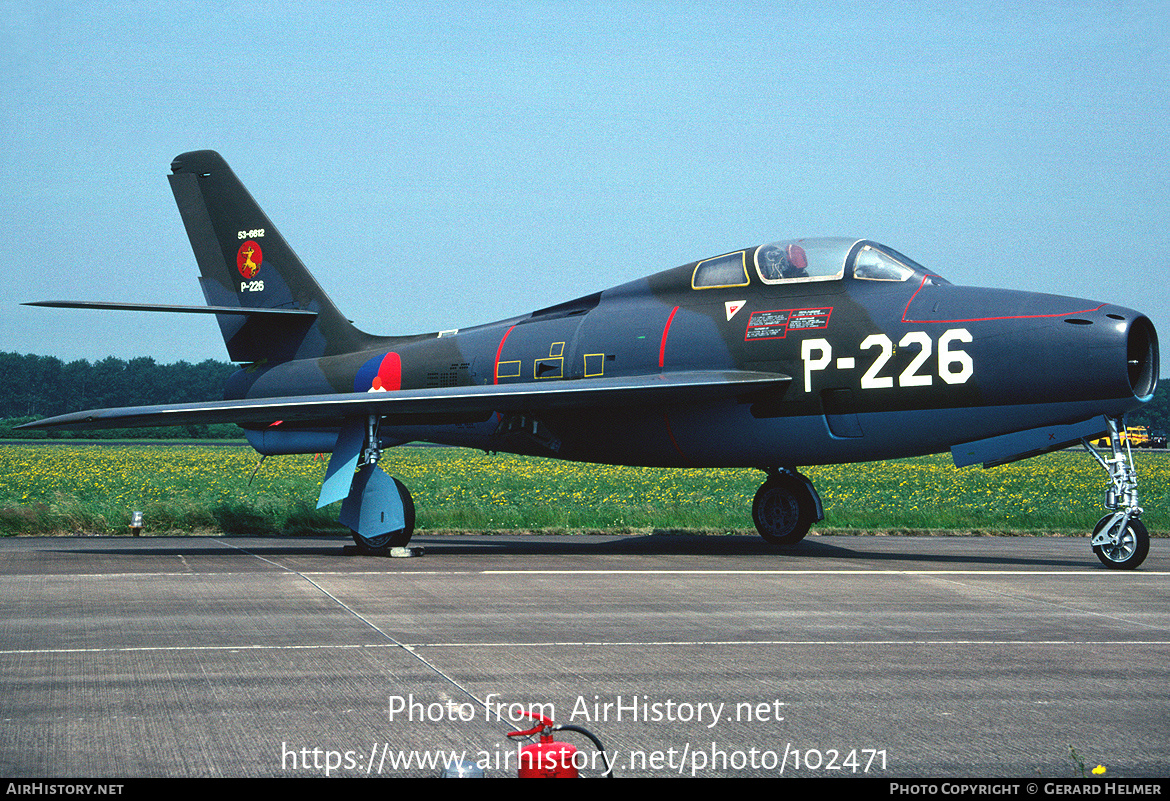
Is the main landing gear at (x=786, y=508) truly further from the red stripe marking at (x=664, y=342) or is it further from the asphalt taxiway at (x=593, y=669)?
the asphalt taxiway at (x=593, y=669)

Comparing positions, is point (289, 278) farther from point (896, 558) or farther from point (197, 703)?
point (197, 703)

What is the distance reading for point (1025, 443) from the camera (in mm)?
12758

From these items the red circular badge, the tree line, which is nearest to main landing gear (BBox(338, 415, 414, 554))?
the red circular badge

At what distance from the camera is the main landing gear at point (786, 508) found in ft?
51.8

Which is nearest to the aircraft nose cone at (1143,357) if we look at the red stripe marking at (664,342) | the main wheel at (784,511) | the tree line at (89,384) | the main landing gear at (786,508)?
the main landing gear at (786,508)

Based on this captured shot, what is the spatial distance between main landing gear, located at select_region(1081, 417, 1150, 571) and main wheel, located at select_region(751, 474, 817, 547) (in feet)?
13.7

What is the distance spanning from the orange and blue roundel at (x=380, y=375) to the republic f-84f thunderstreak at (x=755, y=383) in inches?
1.2

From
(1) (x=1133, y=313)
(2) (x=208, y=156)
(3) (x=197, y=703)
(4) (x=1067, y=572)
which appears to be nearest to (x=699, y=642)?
(3) (x=197, y=703)

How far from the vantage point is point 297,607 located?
30.2 feet

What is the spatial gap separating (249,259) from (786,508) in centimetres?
1029

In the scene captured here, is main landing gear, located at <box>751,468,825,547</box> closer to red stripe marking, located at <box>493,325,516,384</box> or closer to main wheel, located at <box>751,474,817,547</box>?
main wheel, located at <box>751,474,817,547</box>

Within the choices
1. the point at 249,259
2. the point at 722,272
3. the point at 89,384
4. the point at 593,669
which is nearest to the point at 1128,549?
the point at 722,272

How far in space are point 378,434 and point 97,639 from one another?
745 cm

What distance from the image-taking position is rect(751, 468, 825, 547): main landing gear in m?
15.8
